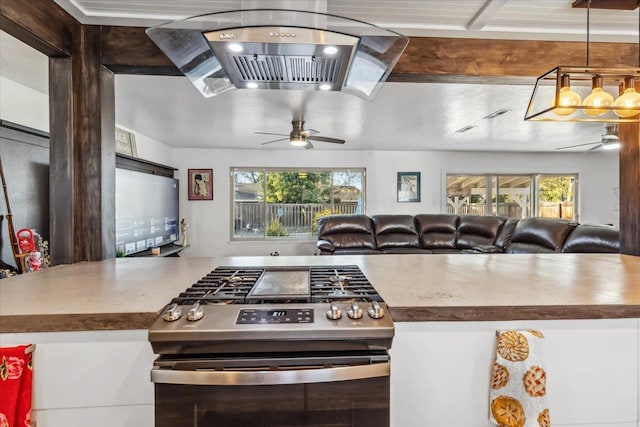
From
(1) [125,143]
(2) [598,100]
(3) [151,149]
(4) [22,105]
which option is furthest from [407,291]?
(3) [151,149]

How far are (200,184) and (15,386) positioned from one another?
5.31m

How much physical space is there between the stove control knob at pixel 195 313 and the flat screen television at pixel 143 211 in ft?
9.80

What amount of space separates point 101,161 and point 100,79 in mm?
420

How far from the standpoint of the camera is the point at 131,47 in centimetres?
175

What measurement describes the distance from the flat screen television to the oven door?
9.93 ft

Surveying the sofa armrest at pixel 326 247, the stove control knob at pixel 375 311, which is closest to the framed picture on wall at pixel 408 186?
the sofa armrest at pixel 326 247

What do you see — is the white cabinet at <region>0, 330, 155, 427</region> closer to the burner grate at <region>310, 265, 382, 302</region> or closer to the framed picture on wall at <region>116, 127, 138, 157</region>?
the burner grate at <region>310, 265, 382, 302</region>

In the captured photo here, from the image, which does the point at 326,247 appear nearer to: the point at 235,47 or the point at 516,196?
the point at 235,47

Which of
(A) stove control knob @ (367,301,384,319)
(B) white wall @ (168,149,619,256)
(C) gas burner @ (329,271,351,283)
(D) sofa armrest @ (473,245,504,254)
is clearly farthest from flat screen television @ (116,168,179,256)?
(D) sofa armrest @ (473,245,504,254)

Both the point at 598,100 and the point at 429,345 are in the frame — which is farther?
the point at 598,100

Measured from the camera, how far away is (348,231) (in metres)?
5.27

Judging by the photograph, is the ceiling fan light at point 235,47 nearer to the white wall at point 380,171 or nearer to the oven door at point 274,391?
the oven door at point 274,391

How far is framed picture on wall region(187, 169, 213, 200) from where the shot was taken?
19.4ft

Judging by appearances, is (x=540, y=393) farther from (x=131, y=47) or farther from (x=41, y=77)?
(x=41, y=77)
